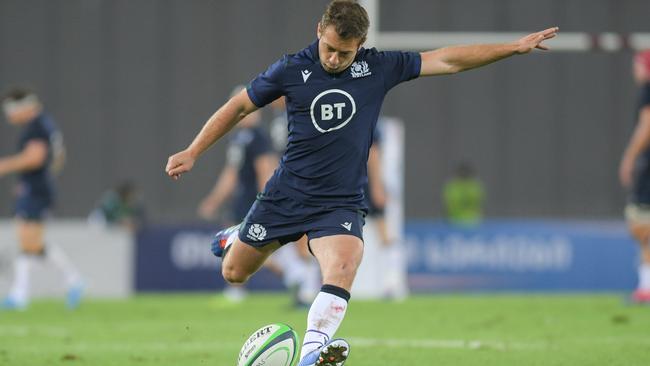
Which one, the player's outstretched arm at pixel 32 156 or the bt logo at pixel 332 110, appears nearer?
the bt logo at pixel 332 110

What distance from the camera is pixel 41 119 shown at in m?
14.6

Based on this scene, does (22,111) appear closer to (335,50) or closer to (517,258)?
(517,258)

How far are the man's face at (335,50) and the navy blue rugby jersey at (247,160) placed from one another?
753 centimetres

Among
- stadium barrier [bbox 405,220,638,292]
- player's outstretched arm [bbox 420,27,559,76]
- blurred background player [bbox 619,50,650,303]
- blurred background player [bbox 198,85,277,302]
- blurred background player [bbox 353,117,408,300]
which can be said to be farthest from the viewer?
stadium barrier [bbox 405,220,638,292]

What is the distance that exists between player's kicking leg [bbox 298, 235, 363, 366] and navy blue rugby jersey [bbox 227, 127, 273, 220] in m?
7.62

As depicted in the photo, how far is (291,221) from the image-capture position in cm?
747

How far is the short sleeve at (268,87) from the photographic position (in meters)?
7.41

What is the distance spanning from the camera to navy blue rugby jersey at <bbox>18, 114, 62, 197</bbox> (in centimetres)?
1452

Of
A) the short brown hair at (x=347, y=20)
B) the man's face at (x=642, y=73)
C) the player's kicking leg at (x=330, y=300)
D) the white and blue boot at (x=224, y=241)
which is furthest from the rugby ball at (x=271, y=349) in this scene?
the man's face at (x=642, y=73)

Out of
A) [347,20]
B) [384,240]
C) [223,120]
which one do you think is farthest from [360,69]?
[384,240]

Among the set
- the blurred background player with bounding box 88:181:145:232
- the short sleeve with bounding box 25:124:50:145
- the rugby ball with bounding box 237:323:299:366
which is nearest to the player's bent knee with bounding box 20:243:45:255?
the short sleeve with bounding box 25:124:50:145

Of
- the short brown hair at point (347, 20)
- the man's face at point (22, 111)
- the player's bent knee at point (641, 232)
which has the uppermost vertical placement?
the short brown hair at point (347, 20)

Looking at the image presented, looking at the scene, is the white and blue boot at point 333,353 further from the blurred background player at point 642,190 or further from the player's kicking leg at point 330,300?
the blurred background player at point 642,190

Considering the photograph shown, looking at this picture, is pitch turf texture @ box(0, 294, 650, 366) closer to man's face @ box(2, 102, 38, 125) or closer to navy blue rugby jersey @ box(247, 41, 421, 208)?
navy blue rugby jersey @ box(247, 41, 421, 208)
